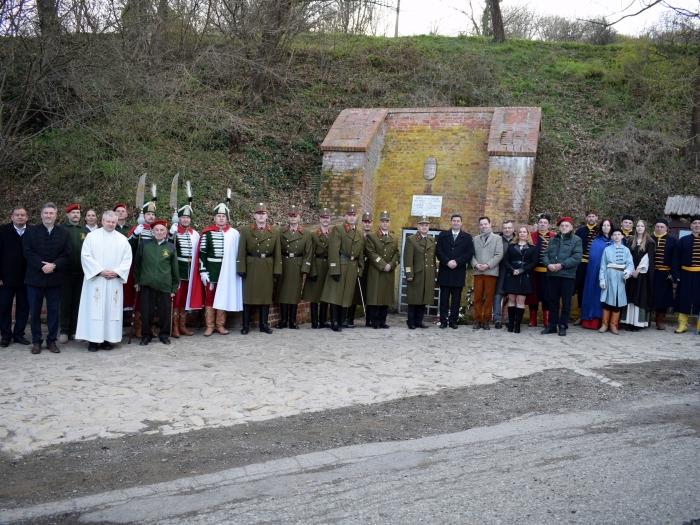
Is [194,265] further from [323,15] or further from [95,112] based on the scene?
[323,15]

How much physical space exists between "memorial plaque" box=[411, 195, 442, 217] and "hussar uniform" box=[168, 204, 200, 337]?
599cm

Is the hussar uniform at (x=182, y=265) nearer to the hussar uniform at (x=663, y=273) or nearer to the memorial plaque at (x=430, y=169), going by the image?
the memorial plaque at (x=430, y=169)

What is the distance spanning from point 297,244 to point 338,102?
9.78 metres

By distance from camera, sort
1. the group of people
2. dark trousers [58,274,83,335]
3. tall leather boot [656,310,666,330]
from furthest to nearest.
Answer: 1. tall leather boot [656,310,666,330]
2. the group of people
3. dark trousers [58,274,83,335]

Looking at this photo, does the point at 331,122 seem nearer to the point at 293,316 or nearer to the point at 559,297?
the point at 293,316

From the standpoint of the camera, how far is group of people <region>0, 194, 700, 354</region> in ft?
30.1

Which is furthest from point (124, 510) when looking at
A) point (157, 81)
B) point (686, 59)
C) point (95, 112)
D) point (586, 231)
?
point (686, 59)

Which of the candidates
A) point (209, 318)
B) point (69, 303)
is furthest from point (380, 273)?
point (69, 303)

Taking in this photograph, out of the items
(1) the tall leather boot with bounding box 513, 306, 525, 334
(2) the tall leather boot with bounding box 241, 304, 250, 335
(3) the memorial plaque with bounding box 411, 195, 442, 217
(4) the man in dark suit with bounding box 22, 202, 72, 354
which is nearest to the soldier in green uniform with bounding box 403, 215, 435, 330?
(1) the tall leather boot with bounding box 513, 306, 525, 334

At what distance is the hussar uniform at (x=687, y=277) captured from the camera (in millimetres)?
10359

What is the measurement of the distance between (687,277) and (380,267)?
200 inches

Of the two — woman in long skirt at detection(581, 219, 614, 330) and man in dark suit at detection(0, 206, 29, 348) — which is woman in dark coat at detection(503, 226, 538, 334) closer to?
woman in long skirt at detection(581, 219, 614, 330)

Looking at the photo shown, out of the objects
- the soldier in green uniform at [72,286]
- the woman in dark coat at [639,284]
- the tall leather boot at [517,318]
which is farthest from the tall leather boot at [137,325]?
the woman in dark coat at [639,284]

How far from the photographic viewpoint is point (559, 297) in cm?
1030
